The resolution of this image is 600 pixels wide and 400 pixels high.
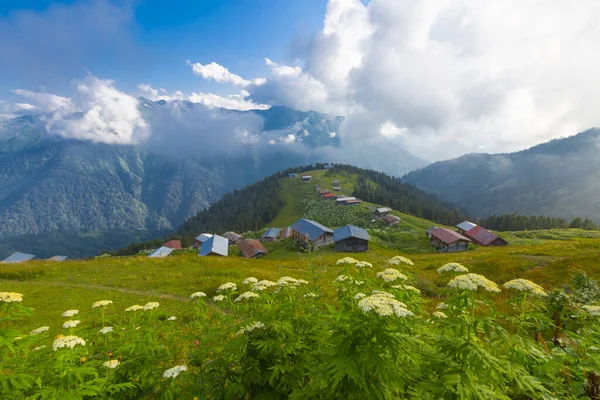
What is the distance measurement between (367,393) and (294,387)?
2263 millimetres

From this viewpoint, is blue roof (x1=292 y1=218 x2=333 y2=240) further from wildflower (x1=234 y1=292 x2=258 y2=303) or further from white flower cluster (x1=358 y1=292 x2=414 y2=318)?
white flower cluster (x1=358 y1=292 x2=414 y2=318)

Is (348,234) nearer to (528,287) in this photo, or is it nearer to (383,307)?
(528,287)

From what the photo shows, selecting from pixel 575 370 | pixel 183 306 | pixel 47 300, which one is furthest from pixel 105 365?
pixel 47 300

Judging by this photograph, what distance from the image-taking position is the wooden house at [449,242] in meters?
83.6

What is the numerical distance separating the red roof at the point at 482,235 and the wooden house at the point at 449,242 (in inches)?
636

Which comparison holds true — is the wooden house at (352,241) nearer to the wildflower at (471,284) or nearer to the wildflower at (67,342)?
the wildflower at (471,284)

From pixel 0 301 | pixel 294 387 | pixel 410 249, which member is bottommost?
pixel 410 249

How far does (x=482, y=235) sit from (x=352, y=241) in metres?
56.8

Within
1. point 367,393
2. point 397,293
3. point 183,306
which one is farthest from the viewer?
point 183,306

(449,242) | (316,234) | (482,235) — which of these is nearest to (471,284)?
(316,234)

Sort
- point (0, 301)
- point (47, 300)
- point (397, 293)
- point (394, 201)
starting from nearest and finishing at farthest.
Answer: point (0, 301)
point (397, 293)
point (47, 300)
point (394, 201)

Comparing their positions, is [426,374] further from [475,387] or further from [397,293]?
[397,293]

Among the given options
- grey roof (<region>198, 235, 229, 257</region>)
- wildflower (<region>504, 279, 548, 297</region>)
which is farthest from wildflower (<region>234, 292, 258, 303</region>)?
grey roof (<region>198, 235, 229, 257</region>)

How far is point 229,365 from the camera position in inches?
274
